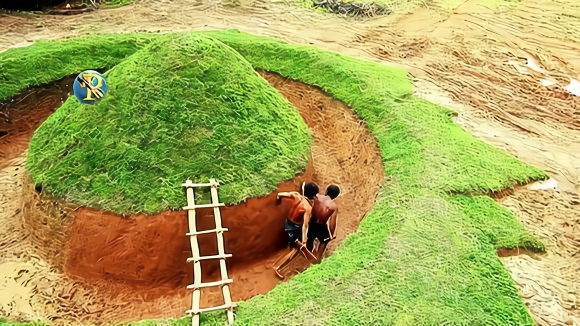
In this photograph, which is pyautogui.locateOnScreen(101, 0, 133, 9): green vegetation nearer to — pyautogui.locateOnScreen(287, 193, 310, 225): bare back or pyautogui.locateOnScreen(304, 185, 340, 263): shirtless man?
pyautogui.locateOnScreen(287, 193, 310, 225): bare back

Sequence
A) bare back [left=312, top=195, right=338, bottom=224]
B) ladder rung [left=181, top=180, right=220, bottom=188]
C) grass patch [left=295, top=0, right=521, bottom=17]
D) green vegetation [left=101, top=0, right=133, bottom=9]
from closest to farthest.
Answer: ladder rung [left=181, top=180, right=220, bottom=188], bare back [left=312, top=195, right=338, bottom=224], grass patch [left=295, top=0, right=521, bottom=17], green vegetation [left=101, top=0, right=133, bottom=9]

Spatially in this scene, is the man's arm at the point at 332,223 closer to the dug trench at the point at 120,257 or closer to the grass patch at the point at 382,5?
the dug trench at the point at 120,257

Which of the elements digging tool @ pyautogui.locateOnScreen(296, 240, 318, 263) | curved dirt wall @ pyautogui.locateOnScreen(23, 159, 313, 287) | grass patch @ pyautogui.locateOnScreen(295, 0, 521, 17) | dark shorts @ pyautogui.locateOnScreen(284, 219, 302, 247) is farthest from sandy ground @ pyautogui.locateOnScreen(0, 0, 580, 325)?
curved dirt wall @ pyautogui.locateOnScreen(23, 159, 313, 287)

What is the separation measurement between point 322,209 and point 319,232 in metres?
0.25


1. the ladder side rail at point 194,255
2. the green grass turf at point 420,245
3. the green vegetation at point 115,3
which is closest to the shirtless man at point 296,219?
the green grass turf at point 420,245

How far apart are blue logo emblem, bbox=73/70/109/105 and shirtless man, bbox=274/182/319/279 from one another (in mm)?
1955

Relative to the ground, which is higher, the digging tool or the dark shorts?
the dark shorts

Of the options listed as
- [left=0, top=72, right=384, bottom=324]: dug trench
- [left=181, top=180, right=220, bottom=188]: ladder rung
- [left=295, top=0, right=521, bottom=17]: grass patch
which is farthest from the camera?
[left=295, top=0, right=521, bottom=17]: grass patch

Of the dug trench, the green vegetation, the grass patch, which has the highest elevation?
the grass patch

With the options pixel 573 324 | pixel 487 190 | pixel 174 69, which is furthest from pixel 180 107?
pixel 573 324

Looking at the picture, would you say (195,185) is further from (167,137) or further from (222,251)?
(222,251)

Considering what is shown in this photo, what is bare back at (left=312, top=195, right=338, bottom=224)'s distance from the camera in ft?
18.0

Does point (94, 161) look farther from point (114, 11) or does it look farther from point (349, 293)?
point (114, 11)

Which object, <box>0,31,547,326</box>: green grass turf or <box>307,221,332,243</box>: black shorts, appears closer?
<box>0,31,547,326</box>: green grass turf
